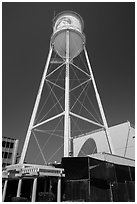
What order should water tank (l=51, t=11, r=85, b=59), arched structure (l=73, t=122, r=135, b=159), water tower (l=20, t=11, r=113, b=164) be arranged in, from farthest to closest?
arched structure (l=73, t=122, r=135, b=159) < water tank (l=51, t=11, r=85, b=59) < water tower (l=20, t=11, r=113, b=164)

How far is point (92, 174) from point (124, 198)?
7.60 feet

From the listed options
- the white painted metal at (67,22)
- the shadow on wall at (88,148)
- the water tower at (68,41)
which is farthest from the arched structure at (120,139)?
the white painted metal at (67,22)

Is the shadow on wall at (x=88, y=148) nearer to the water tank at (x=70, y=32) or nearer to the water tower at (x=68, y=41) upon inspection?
the water tower at (x=68, y=41)

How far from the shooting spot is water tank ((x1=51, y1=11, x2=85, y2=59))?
16078 mm

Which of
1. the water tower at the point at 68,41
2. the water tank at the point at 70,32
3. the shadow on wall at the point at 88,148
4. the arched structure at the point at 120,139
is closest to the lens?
the water tower at the point at 68,41

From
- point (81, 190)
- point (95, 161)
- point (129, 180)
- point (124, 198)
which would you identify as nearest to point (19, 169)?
point (81, 190)

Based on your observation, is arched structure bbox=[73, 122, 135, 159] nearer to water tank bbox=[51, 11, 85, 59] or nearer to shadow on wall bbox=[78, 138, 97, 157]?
shadow on wall bbox=[78, 138, 97, 157]

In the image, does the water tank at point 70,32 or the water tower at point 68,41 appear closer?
the water tower at point 68,41

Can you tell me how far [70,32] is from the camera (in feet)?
52.5

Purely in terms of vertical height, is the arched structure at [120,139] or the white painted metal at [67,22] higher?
the white painted metal at [67,22]

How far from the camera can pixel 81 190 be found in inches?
357

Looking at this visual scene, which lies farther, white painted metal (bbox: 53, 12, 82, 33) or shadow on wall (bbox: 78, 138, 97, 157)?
shadow on wall (bbox: 78, 138, 97, 157)

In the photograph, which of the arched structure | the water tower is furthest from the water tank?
the arched structure

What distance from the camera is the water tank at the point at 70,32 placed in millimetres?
16078
